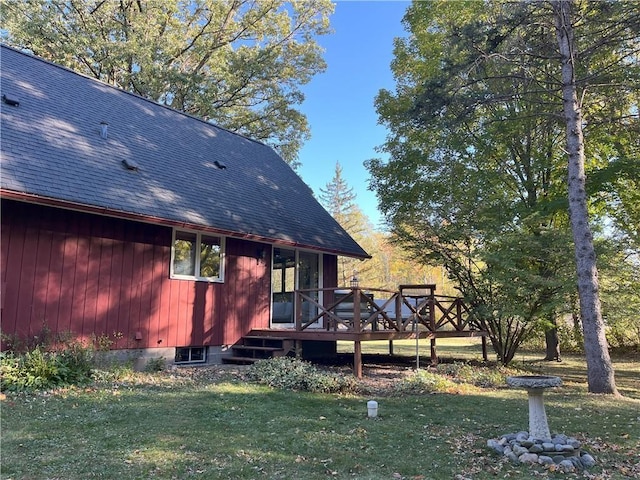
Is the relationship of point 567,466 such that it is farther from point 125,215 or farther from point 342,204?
point 342,204

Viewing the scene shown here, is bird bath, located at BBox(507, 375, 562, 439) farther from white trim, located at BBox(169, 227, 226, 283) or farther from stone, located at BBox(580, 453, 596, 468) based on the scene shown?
white trim, located at BBox(169, 227, 226, 283)

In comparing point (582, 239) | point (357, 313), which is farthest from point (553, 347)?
point (357, 313)

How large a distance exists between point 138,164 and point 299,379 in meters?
5.31

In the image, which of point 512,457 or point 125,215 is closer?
point 512,457

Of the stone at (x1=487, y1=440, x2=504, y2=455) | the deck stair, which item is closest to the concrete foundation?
the deck stair

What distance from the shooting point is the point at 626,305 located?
32.4 ft

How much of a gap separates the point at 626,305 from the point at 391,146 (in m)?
7.49

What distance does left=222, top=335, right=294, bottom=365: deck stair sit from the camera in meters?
8.98

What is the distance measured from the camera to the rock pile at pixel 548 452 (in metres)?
3.95

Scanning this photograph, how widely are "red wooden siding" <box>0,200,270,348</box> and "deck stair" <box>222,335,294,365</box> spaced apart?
0.24 meters

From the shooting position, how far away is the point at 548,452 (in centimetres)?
405

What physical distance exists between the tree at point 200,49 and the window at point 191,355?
42.0ft

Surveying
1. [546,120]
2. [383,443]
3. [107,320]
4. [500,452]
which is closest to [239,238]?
[107,320]

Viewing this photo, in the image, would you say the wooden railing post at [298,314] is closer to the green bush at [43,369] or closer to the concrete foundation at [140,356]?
the concrete foundation at [140,356]
